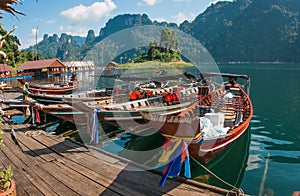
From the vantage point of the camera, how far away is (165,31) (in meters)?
89.1

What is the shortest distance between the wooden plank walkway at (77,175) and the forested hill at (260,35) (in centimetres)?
12369

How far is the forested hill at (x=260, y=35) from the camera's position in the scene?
116 m

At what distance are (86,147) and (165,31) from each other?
86668 mm

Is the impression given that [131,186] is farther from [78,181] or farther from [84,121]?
[84,121]

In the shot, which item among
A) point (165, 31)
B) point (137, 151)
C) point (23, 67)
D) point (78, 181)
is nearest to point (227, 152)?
point (137, 151)

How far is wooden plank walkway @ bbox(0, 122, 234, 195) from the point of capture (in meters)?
4.82

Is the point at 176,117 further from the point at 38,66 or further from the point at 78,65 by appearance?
the point at 78,65

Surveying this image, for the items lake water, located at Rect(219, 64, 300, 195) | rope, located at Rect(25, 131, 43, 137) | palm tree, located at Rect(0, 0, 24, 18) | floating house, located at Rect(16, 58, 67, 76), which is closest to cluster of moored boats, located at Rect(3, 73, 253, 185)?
rope, located at Rect(25, 131, 43, 137)

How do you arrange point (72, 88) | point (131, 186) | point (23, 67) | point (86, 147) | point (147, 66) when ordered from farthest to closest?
point (147, 66) → point (23, 67) → point (72, 88) → point (86, 147) → point (131, 186)

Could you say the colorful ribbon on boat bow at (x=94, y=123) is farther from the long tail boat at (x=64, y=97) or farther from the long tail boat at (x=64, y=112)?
the long tail boat at (x=64, y=97)

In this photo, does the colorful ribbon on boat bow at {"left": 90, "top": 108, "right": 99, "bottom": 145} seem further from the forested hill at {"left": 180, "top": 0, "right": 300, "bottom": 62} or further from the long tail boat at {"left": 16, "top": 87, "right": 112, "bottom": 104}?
the forested hill at {"left": 180, "top": 0, "right": 300, "bottom": 62}

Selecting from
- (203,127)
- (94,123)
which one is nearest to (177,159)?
(203,127)

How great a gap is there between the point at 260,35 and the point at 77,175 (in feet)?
489

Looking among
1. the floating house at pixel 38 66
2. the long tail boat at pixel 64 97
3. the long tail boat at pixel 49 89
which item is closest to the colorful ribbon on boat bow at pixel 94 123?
the long tail boat at pixel 64 97
